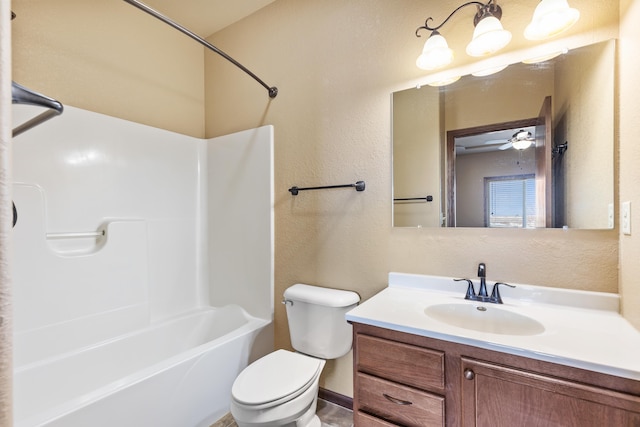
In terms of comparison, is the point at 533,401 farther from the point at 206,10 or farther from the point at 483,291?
the point at 206,10

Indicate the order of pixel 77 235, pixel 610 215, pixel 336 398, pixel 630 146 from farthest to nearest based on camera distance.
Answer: pixel 336 398, pixel 77 235, pixel 610 215, pixel 630 146

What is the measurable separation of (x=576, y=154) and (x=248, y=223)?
1947mm

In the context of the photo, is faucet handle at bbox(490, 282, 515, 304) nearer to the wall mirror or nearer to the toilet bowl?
the wall mirror

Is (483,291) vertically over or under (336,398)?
over

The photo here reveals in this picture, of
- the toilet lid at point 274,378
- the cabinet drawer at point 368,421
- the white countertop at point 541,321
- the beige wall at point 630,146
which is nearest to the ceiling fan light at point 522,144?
the beige wall at point 630,146

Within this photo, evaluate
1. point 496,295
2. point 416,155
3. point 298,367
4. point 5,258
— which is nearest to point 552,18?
point 416,155

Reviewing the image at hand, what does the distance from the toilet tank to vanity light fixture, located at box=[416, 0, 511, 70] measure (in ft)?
4.38

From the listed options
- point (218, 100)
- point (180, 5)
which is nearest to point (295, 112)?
point (218, 100)

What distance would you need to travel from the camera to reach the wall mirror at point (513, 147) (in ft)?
3.98

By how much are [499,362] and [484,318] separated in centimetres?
38

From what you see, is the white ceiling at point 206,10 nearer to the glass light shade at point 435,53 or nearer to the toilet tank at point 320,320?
the glass light shade at point 435,53

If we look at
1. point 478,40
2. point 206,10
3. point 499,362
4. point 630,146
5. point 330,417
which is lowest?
point 330,417

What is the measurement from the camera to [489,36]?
1314mm

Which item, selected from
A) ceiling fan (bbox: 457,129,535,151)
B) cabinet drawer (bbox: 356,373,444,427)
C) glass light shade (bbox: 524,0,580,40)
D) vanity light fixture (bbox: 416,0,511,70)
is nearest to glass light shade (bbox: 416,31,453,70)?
vanity light fixture (bbox: 416,0,511,70)
